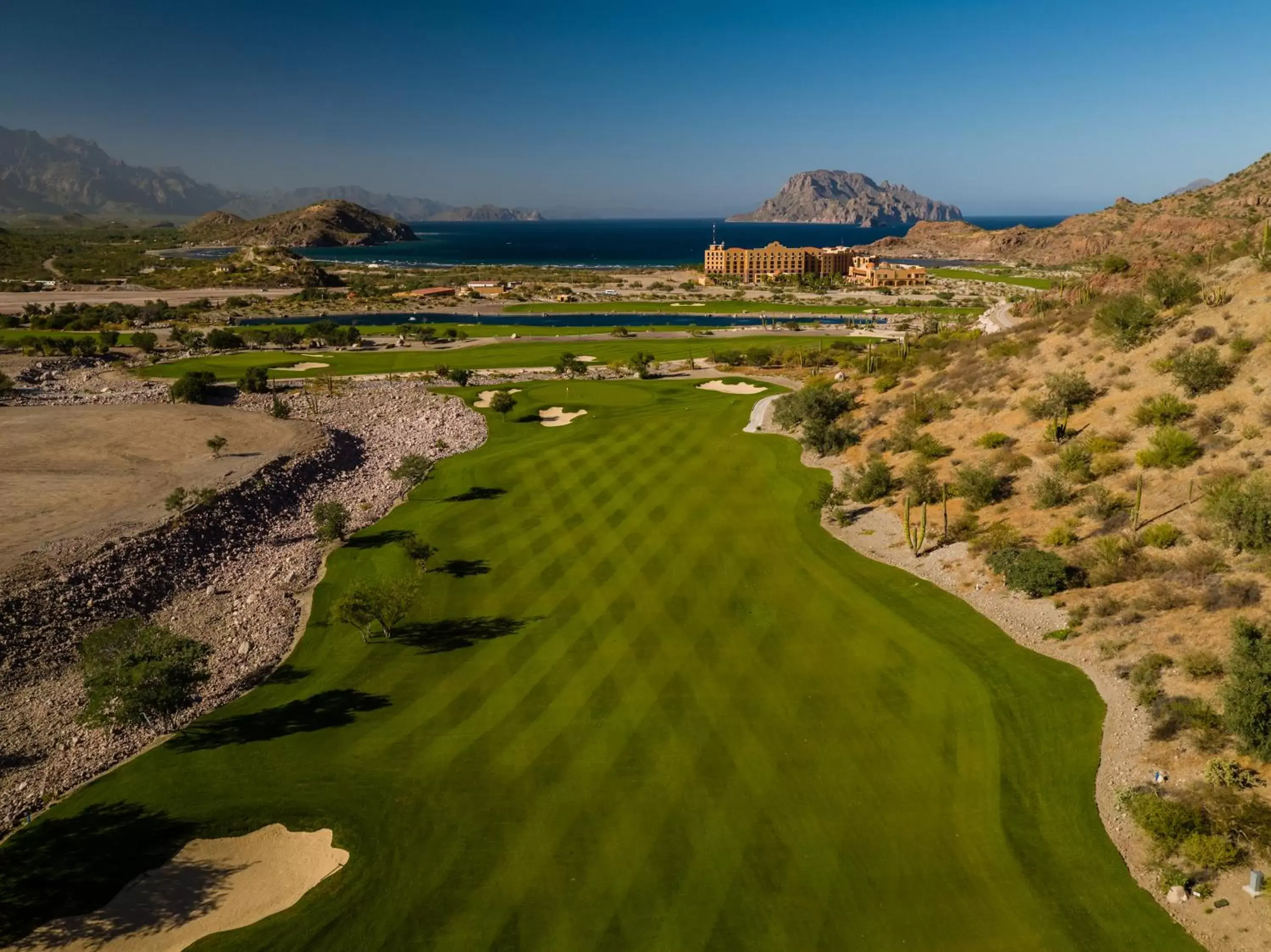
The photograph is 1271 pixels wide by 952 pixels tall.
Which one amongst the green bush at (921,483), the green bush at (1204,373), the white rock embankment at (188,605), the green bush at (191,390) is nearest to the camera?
the white rock embankment at (188,605)

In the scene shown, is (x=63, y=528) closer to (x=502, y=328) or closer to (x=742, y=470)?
(x=742, y=470)

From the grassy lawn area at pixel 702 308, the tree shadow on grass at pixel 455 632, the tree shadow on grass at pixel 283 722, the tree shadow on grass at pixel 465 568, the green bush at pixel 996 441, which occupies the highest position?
the grassy lawn area at pixel 702 308

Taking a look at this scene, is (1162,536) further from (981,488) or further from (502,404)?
(502,404)

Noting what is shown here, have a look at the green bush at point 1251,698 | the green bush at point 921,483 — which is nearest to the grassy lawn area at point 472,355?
the green bush at point 921,483

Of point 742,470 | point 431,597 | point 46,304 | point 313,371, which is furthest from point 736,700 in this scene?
point 46,304

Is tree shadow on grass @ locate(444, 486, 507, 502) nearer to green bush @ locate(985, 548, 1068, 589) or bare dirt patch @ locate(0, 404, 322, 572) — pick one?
bare dirt patch @ locate(0, 404, 322, 572)

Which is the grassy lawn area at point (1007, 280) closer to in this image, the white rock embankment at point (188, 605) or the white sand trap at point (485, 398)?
the white sand trap at point (485, 398)
